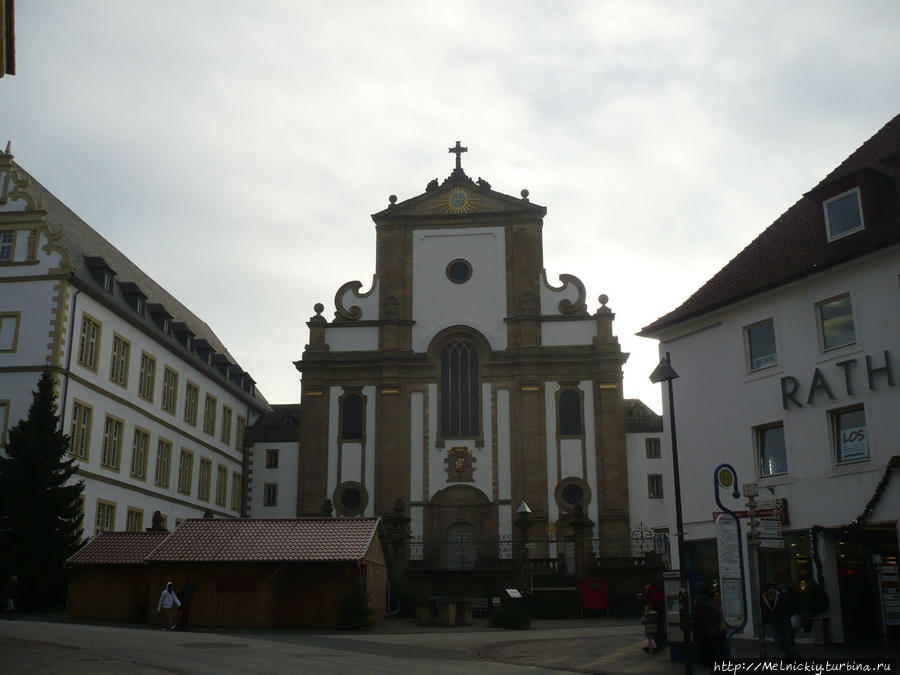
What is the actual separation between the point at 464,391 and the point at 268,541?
19.7m

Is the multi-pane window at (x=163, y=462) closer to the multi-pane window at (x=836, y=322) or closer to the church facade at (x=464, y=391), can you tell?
the church facade at (x=464, y=391)

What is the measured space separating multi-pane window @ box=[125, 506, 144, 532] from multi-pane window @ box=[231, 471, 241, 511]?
11319 millimetres

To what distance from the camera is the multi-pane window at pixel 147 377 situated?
1693 inches

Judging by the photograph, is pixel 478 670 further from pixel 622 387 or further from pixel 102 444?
pixel 622 387

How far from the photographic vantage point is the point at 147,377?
43.7 metres

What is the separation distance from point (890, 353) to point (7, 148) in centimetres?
3357

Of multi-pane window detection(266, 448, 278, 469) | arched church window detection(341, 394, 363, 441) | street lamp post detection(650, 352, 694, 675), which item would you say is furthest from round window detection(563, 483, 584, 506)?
street lamp post detection(650, 352, 694, 675)

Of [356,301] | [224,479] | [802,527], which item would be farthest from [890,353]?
[224,479]

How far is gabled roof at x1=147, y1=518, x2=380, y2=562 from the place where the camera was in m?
27.1

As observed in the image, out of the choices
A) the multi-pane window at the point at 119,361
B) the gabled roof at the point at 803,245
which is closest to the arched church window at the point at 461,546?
the multi-pane window at the point at 119,361

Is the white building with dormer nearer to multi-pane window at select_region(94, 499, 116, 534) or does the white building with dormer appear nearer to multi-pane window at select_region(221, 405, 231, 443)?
multi-pane window at select_region(94, 499, 116, 534)

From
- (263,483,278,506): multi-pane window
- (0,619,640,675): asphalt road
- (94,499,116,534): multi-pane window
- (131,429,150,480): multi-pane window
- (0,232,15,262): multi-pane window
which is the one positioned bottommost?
(0,619,640,675): asphalt road

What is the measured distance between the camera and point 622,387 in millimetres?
45594

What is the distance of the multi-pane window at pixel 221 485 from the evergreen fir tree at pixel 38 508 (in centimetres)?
1881
